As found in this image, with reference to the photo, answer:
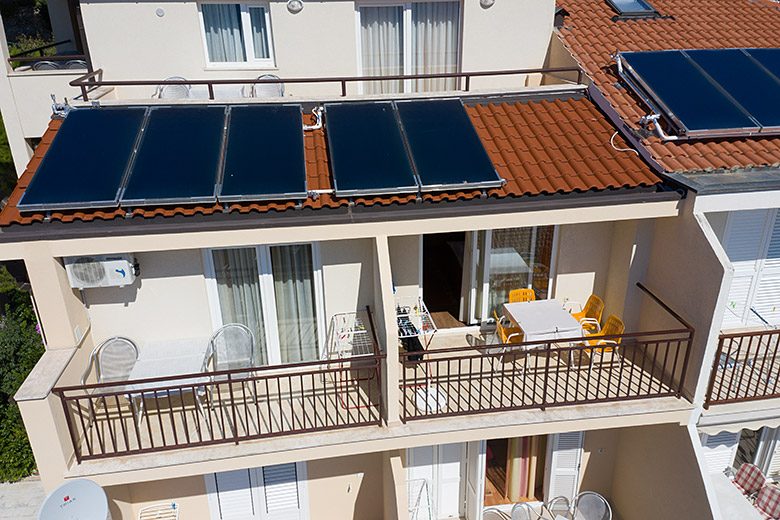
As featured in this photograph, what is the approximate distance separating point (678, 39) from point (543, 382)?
8.84 metres

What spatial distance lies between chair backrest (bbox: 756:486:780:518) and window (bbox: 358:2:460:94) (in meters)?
11.5

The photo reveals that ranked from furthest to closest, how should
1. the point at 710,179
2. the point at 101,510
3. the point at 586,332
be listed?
1. the point at 586,332
2. the point at 710,179
3. the point at 101,510

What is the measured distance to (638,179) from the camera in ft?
31.6

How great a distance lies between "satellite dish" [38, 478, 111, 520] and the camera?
834cm

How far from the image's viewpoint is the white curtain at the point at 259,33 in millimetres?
12031

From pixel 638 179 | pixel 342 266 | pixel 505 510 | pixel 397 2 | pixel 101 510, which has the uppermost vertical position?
pixel 397 2

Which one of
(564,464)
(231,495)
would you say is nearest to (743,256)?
(564,464)

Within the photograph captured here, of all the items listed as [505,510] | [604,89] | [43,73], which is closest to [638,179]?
[604,89]

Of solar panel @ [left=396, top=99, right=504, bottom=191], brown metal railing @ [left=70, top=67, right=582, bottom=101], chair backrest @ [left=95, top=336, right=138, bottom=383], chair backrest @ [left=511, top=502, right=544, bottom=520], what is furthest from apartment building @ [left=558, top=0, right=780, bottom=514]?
chair backrest @ [left=95, top=336, right=138, bottom=383]

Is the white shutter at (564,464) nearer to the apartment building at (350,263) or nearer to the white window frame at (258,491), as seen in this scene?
the apartment building at (350,263)

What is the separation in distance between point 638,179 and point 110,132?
9327 mm

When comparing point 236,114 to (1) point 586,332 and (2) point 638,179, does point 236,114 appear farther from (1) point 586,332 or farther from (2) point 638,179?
(1) point 586,332

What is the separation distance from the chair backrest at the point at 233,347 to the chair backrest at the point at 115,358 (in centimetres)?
151

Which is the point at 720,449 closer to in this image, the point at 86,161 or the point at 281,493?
the point at 281,493
